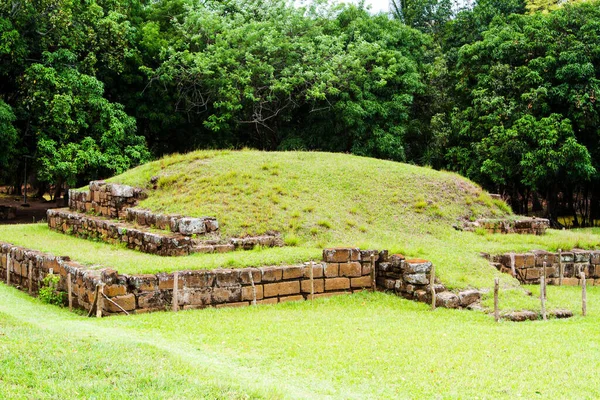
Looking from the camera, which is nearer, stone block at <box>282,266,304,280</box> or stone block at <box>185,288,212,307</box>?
stone block at <box>185,288,212,307</box>

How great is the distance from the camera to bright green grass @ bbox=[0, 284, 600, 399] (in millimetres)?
6758

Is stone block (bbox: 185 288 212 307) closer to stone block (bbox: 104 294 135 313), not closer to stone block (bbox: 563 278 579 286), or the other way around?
stone block (bbox: 104 294 135 313)

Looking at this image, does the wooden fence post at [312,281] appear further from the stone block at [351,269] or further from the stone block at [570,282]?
the stone block at [570,282]

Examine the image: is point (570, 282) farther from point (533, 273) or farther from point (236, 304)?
point (236, 304)

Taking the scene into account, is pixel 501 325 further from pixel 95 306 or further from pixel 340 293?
pixel 95 306

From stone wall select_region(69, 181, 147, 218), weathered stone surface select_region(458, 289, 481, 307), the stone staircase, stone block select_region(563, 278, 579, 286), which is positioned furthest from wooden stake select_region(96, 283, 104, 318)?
stone block select_region(563, 278, 579, 286)

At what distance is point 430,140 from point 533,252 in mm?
16270

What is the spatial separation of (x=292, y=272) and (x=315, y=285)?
2.06 feet

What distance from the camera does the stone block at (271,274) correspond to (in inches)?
514

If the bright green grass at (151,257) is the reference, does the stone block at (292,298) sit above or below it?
below

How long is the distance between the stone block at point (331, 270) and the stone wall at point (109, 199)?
8130 mm

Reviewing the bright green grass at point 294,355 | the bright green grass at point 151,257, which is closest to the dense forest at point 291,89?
the bright green grass at point 151,257

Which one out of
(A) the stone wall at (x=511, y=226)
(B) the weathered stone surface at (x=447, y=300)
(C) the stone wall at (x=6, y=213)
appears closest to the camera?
(B) the weathered stone surface at (x=447, y=300)

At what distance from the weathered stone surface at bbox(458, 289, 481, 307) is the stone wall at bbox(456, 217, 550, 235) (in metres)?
6.42
